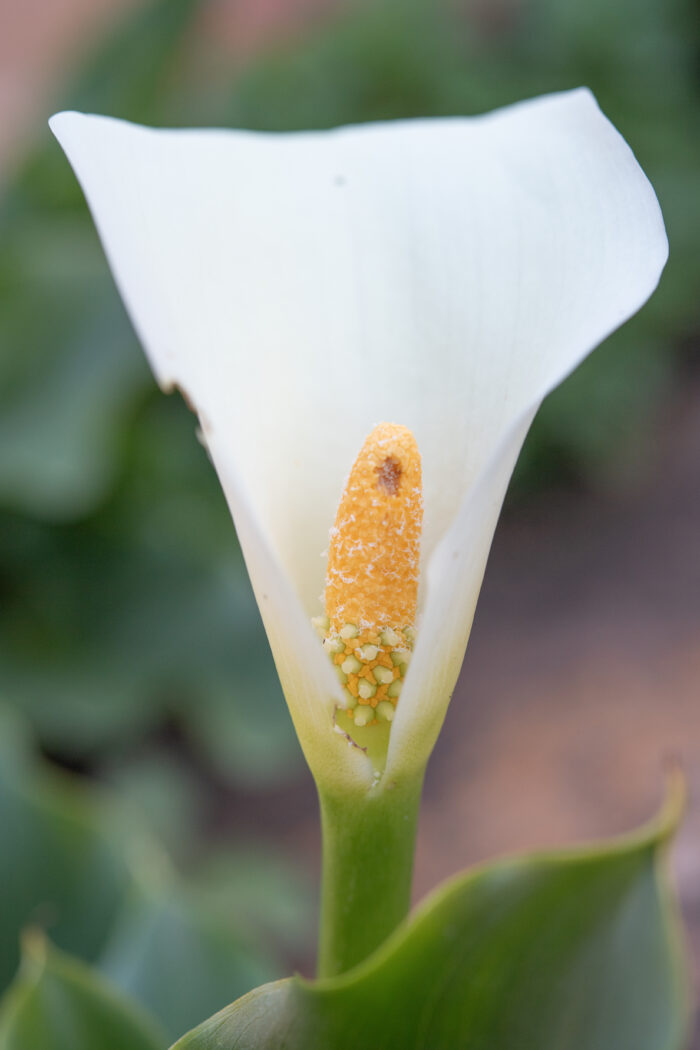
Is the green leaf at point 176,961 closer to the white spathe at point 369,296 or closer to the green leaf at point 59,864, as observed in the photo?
the green leaf at point 59,864

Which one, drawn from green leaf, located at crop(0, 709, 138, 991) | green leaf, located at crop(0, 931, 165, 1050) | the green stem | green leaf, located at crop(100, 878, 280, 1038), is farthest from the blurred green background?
the green stem

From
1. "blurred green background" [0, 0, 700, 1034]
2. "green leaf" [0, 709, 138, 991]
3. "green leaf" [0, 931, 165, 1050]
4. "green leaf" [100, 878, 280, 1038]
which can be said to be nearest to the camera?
"green leaf" [0, 931, 165, 1050]

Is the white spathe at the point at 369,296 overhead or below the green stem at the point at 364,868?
overhead

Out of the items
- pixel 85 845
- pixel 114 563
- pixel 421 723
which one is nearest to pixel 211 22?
pixel 114 563

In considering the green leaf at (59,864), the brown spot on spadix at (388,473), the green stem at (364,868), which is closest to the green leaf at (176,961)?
the green leaf at (59,864)

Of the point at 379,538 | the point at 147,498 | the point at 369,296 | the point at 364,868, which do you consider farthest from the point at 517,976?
the point at 147,498

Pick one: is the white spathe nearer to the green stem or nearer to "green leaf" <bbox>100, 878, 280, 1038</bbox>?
the green stem

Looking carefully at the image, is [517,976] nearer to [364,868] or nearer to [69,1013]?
[364,868]
